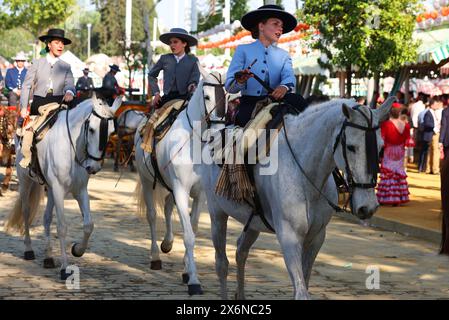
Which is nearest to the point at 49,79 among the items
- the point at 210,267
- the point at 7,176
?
the point at 210,267

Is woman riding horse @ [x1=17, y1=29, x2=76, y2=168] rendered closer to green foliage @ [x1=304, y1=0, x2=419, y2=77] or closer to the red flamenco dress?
the red flamenco dress

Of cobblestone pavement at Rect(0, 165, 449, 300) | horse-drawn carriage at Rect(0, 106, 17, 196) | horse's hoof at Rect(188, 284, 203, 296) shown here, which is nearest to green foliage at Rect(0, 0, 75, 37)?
horse-drawn carriage at Rect(0, 106, 17, 196)

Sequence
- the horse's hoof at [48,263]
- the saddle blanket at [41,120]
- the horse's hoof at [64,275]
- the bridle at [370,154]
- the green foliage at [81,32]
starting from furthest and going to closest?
1. the green foliage at [81,32]
2. the saddle blanket at [41,120]
3. the horse's hoof at [48,263]
4. the horse's hoof at [64,275]
5. the bridle at [370,154]

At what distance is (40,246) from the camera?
503 inches

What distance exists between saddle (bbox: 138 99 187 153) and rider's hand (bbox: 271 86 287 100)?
10.4 ft

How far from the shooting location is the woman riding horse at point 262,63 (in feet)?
27.5

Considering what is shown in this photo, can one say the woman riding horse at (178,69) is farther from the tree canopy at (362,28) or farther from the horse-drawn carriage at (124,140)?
the horse-drawn carriage at (124,140)

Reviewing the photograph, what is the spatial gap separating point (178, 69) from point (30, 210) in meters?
2.79

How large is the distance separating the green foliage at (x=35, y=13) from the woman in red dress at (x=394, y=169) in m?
53.2

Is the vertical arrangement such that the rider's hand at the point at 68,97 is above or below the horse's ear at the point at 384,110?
above

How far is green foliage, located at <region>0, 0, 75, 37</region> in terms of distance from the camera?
225ft

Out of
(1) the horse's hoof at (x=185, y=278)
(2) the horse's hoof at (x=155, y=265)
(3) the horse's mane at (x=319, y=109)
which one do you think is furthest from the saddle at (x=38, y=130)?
(3) the horse's mane at (x=319, y=109)
